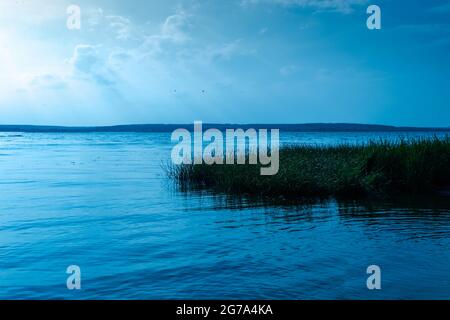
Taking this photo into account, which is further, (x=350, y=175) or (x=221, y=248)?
(x=350, y=175)

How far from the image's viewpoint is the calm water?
29.2 ft

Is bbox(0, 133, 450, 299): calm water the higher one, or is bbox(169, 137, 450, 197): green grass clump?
bbox(169, 137, 450, 197): green grass clump

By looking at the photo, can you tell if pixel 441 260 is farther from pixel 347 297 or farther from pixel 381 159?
pixel 381 159

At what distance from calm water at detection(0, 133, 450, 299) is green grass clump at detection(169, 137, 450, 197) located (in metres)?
1.60

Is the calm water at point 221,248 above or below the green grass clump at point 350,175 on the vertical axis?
below

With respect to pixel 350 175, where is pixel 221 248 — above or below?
below

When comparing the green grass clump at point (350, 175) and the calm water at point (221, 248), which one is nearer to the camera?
the calm water at point (221, 248)

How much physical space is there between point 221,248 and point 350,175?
945 centimetres

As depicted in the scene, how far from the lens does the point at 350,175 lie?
1945cm

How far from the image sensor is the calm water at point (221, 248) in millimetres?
8906

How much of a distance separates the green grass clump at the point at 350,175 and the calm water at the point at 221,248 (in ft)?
5.25

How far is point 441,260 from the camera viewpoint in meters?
10.1
